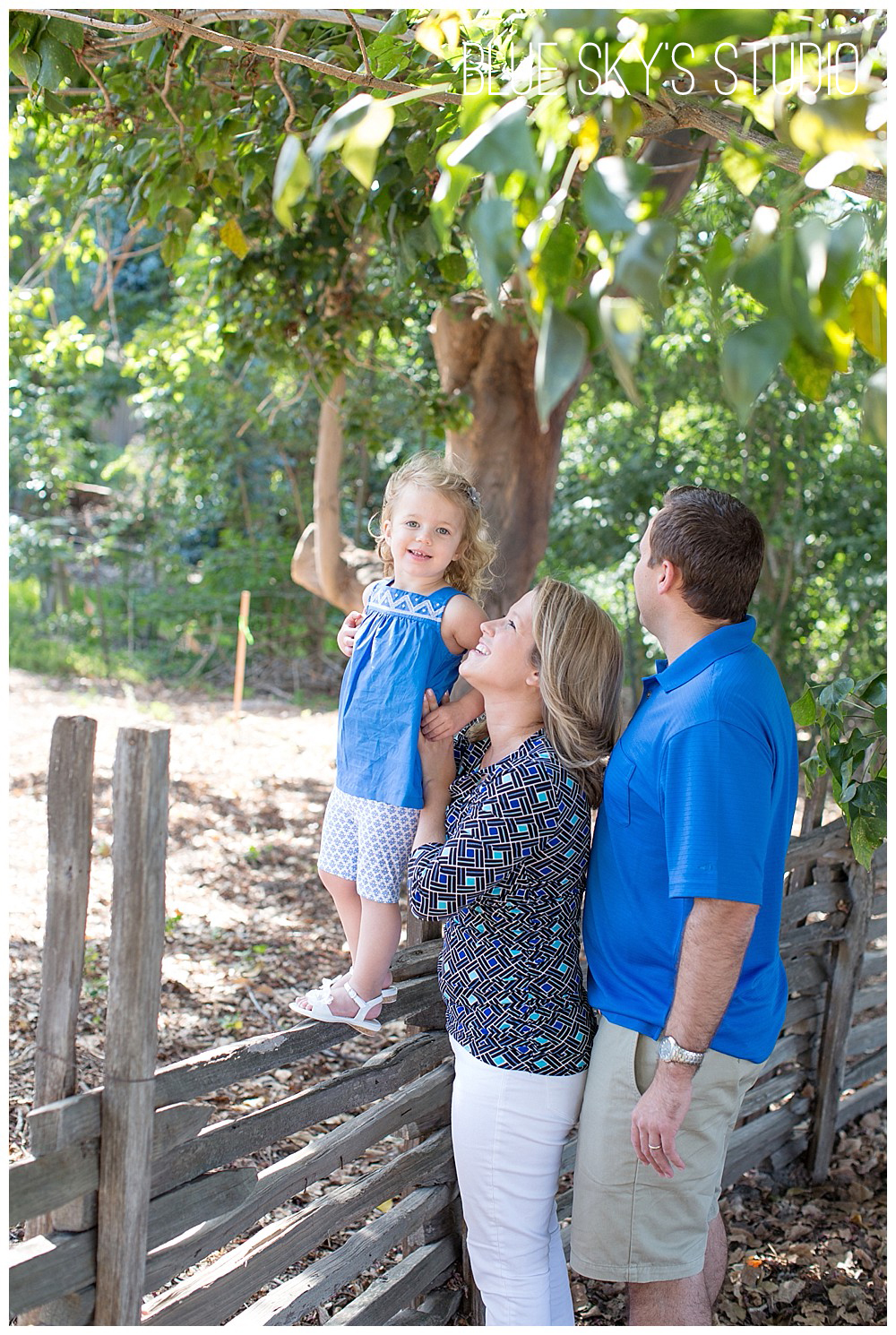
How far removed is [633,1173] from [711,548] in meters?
1.13

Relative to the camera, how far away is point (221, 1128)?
1860 millimetres

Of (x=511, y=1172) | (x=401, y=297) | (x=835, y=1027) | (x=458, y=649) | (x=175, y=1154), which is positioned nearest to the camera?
(x=175, y=1154)

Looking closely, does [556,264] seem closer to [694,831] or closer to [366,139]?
[366,139]

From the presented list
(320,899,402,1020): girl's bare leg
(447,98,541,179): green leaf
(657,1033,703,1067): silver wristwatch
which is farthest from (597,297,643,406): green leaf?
(320,899,402,1020): girl's bare leg

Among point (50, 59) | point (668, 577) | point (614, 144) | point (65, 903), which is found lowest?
point (65, 903)

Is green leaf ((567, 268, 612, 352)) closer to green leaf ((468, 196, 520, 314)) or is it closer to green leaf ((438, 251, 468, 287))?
green leaf ((468, 196, 520, 314))

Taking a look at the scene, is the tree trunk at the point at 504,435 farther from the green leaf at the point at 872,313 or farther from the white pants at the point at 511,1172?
the green leaf at the point at 872,313

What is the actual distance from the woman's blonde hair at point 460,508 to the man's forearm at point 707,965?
0.90 metres

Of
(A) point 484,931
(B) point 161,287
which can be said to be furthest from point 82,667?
(A) point 484,931

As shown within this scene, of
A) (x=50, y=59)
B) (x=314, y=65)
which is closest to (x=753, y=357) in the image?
(x=314, y=65)

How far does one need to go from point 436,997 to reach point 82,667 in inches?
360

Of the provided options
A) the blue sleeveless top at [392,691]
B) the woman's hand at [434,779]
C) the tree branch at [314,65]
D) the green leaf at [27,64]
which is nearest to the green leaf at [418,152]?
the tree branch at [314,65]

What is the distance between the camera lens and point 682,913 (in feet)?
6.35

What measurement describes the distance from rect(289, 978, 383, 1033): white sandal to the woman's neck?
56 cm
